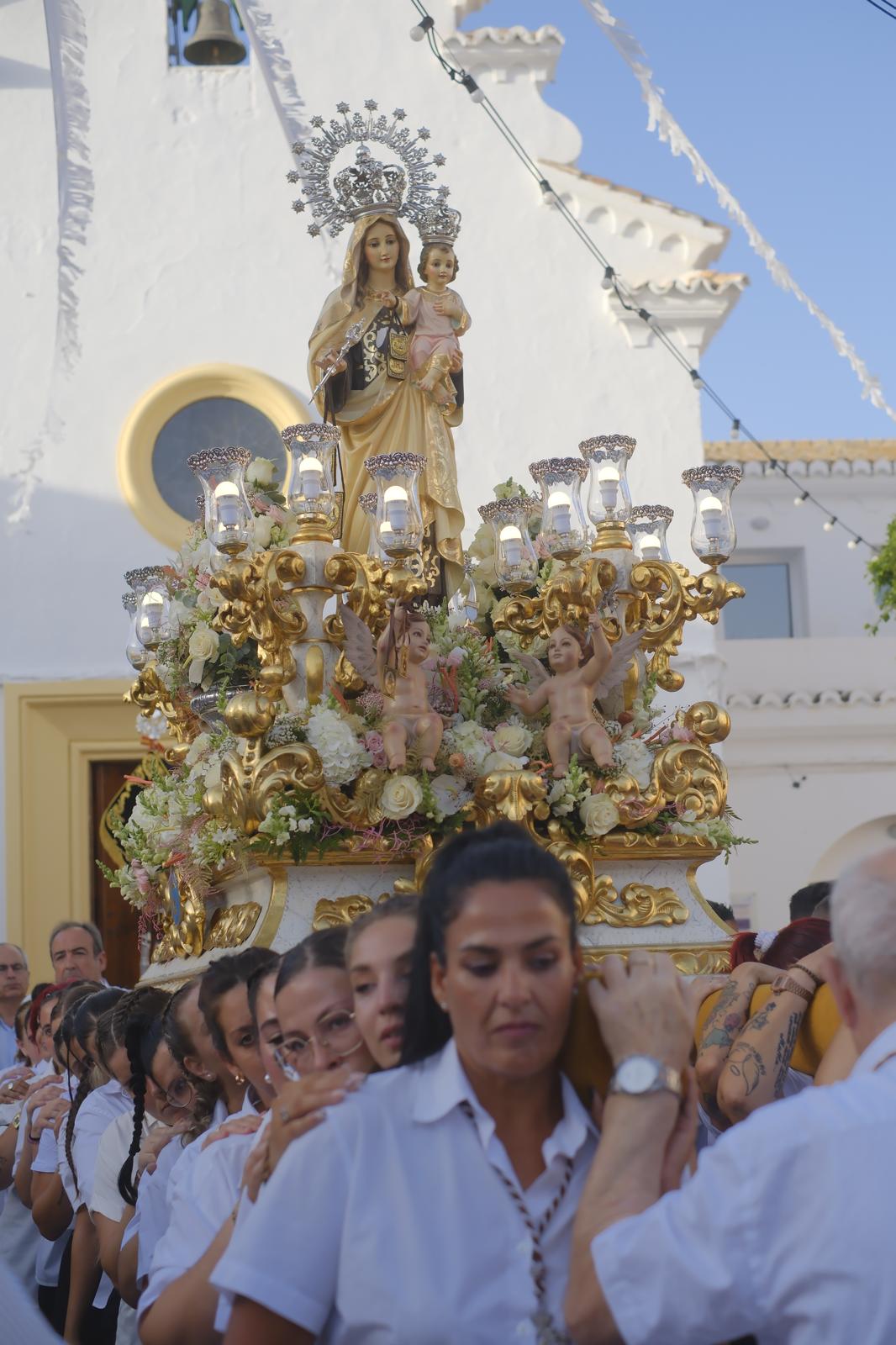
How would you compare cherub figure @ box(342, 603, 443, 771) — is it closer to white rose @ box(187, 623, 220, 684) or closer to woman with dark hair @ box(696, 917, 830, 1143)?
white rose @ box(187, 623, 220, 684)

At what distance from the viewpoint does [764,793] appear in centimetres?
1302

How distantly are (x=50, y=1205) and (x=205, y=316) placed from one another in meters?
7.00

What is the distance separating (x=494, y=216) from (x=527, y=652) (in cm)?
589

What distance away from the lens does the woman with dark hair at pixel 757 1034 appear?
9.36 feet

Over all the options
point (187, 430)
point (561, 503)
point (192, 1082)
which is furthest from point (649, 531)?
point (187, 430)

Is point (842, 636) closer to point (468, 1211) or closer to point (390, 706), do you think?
point (390, 706)

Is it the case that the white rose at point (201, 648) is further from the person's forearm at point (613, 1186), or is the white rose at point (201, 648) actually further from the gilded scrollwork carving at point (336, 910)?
the person's forearm at point (613, 1186)

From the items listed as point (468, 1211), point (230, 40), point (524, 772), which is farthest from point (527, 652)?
point (230, 40)

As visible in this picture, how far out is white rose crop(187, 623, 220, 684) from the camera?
629cm

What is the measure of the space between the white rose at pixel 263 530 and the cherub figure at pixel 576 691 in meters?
1.05

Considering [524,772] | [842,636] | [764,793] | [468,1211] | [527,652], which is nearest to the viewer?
[468,1211]

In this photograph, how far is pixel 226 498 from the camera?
5746mm

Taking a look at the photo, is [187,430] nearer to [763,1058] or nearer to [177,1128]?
[177,1128]

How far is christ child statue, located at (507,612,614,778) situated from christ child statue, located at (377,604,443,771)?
1.27 ft
